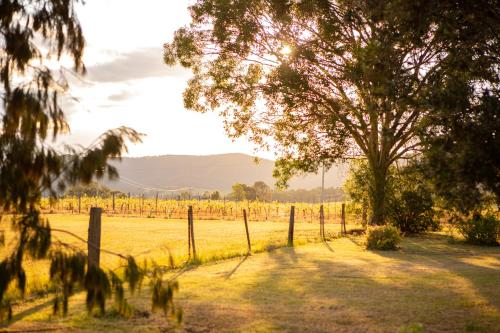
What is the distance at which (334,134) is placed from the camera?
1027 inches

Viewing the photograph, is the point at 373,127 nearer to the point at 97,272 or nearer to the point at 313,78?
the point at 313,78

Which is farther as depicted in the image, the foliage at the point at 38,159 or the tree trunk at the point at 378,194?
the tree trunk at the point at 378,194

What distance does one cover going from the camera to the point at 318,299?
1025cm

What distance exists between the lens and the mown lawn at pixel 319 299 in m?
8.21

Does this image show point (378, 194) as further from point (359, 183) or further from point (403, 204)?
point (359, 183)

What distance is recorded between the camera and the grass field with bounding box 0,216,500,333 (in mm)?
8211

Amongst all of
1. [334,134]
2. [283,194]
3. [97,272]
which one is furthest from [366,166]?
[283,194]

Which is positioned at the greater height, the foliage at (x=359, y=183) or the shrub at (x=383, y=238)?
the foliage at (x=359, y=183)

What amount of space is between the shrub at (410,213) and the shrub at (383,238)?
361 inches

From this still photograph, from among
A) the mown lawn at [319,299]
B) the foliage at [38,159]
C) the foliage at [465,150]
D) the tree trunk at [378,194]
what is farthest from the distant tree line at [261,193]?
the foliage at [38,159]

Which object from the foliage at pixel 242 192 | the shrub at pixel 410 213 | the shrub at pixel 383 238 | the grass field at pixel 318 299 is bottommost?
the grass field at pixel 318 299

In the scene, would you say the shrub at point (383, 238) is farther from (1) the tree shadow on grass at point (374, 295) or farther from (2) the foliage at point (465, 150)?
(2) the foliage at point (465, 150)

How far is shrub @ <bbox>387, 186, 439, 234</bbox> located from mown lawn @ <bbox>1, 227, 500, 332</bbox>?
13122mm

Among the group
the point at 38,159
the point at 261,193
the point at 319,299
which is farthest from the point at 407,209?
the point at 261,193
